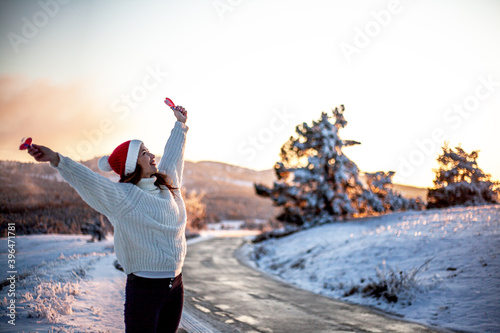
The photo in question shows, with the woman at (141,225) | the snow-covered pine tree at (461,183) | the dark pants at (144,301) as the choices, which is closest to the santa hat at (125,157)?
the woman at (141,225)

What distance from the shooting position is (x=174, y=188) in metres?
2.64

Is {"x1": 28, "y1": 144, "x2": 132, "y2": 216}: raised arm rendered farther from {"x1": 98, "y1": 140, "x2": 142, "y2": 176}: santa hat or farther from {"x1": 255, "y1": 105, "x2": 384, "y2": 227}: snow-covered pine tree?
{"x1": 255, "y1": 105, "x2": 384, "y2": 227}: snow-covered pine tree

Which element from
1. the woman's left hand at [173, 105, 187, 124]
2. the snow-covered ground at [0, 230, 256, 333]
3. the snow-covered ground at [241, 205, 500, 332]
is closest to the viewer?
the woman's left hand at [173, 105, 187, 124]

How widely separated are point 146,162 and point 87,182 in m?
0.48

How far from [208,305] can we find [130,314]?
4.83m

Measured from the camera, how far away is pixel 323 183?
75.3ft

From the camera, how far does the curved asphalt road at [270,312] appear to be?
5.36 meters

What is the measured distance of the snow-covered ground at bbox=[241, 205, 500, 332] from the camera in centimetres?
639

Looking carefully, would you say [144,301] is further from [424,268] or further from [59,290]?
[424,268]

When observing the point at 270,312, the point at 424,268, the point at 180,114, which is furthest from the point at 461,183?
the point at 180,114

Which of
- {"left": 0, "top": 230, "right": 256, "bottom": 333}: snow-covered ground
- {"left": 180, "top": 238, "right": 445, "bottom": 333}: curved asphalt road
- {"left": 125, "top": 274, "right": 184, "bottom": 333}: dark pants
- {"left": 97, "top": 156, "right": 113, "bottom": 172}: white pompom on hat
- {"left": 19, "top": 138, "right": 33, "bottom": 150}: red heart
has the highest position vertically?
{"left": 19, "top": 138, "right": 33, "bottom": 150}: red heart

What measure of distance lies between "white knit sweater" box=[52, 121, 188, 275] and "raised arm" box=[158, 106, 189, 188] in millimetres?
325

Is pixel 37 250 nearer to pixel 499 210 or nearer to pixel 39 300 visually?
pixel 39 300

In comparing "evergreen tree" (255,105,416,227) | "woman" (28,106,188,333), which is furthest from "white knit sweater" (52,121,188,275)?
"evergreen tree" (255,105,416,227)
